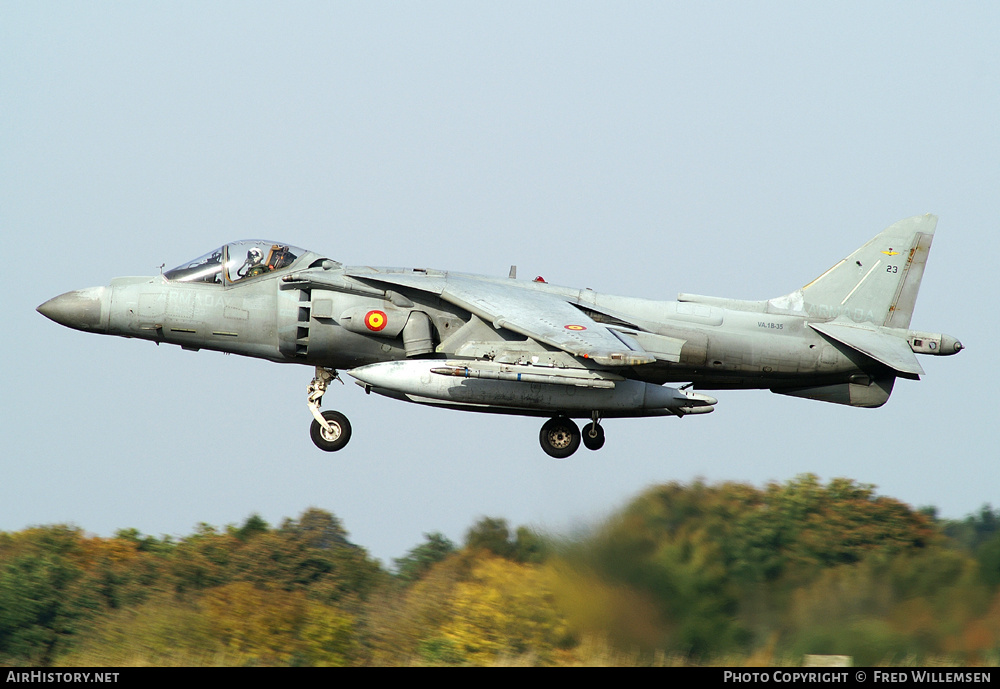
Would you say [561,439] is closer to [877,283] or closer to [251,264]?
[251,264]

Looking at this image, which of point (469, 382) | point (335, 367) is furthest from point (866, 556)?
point (335, 367)

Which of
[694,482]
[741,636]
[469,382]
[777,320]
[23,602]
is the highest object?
[777,320]

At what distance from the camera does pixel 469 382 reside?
14.0m

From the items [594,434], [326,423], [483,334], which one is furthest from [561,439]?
[326,423]

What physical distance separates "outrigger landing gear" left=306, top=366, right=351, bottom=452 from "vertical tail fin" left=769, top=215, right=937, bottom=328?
21.6ft

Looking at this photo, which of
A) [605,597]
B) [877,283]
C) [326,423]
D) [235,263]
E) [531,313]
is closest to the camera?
[531,313]

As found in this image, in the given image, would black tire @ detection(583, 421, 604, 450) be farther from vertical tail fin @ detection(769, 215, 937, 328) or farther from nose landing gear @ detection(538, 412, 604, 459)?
vertical tail fin @ detection(769, 215, 937, 328)

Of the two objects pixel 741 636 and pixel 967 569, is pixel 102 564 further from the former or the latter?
pixel 967 569

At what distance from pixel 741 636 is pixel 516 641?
3105 mm

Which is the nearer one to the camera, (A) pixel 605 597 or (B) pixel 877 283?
(A) pixel 605 597

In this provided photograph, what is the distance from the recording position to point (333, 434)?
1502cm

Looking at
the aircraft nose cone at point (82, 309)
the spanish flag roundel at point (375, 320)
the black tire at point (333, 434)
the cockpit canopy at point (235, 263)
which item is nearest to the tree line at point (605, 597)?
the black tire at point (333, 434)

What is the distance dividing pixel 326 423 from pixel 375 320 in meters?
1.81
